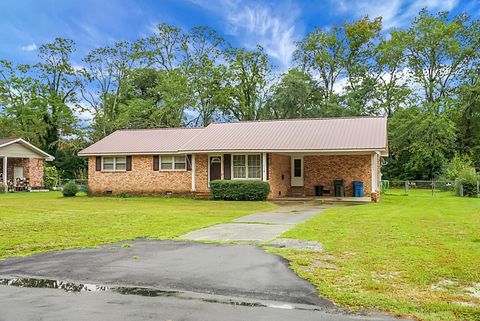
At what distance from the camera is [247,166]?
2223 cm

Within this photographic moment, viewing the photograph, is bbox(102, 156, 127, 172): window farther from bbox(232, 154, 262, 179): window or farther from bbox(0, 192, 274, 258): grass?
bbox(0, 192, 274, 258): grass

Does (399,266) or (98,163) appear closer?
(399,266)

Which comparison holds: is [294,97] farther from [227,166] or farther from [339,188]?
[227,166]

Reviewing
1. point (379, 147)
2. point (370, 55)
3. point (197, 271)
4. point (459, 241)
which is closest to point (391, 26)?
point (370, 55)

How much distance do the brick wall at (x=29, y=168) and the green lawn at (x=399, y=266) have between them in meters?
29.1

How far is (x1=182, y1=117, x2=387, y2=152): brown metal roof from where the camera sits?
20922mm

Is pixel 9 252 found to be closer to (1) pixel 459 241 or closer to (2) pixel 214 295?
(2) pixel 214 295

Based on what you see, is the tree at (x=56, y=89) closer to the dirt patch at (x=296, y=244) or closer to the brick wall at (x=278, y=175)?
the brick wall at (x=278, y=175)

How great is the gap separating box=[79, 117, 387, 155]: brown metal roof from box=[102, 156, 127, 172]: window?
0.52m

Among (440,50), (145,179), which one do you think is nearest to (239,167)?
(145,179)

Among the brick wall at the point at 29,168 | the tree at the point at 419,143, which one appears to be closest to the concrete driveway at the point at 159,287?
the brick wall at the point at 29,168

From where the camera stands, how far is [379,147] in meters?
19.6

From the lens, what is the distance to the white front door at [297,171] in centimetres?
2419

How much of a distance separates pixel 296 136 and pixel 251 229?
12577 millimetres
